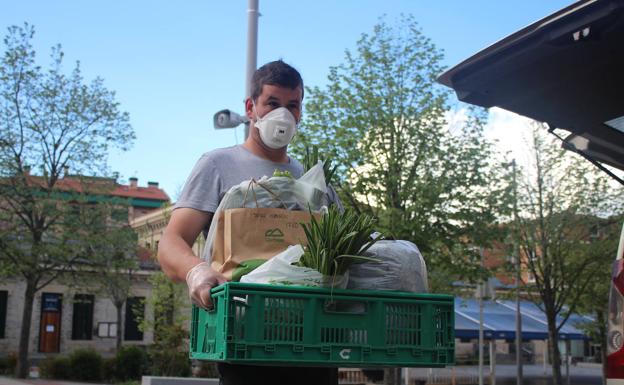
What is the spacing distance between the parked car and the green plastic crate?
6.29 ft

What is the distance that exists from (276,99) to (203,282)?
2.93ft

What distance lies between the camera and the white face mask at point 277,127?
3.02m

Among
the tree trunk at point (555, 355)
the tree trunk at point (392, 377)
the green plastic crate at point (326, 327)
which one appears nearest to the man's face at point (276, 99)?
the green plastic crate at point (326, 327)

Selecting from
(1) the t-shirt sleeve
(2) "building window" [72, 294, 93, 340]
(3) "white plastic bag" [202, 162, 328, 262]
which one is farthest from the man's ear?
(2) "building window" [72, 294, 93, 340]

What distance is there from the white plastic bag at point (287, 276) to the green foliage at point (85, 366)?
96.5 feet

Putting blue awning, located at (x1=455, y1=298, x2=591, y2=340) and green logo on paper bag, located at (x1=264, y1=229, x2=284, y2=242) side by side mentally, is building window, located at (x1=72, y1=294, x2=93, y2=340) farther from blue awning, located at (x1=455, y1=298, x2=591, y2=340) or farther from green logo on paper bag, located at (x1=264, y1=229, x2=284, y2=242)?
green logo on paper bag, located at (x1=264, y1=229, x2=284, y2=242)

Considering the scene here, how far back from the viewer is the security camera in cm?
1303

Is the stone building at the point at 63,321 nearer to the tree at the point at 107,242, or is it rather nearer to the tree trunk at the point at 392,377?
the tree at the point at 107,242

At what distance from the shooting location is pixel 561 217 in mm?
26469

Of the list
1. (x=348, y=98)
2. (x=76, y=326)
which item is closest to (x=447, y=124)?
(x=348, y=98)

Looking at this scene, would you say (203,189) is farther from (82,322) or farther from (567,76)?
(82,322)

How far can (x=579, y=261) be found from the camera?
2723cm

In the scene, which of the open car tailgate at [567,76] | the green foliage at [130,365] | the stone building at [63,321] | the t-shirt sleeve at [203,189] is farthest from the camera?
the stone building at [63,321]

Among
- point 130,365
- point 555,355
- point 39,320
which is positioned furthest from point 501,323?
point 39,320
